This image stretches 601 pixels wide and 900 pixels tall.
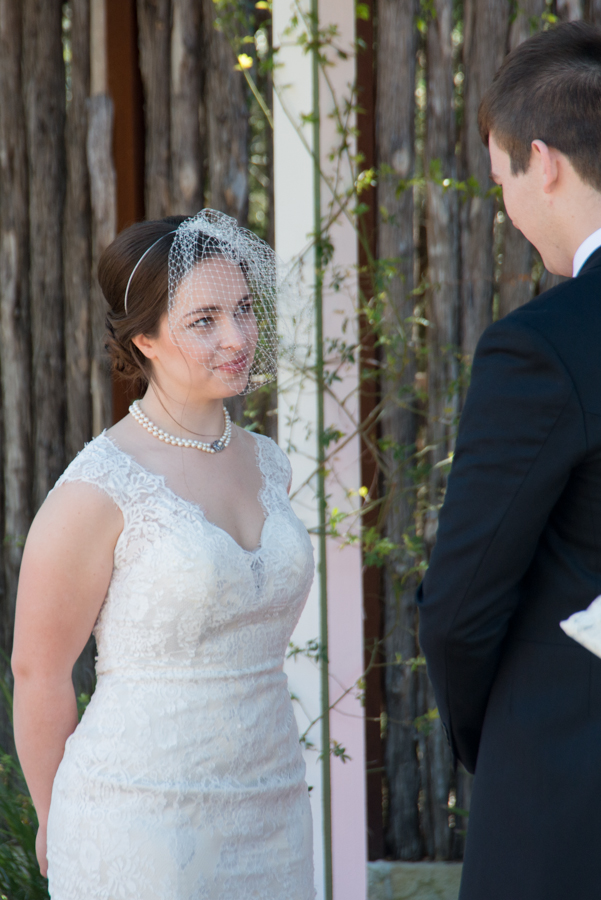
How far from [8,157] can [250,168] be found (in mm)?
1040

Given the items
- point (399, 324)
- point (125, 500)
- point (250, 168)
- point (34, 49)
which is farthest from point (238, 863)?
point (34, 49)

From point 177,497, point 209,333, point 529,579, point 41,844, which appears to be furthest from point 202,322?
point 41,844

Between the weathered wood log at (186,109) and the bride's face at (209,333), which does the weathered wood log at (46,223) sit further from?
the bride's face at (209,333)

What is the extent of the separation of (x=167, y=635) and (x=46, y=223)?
2374 mm

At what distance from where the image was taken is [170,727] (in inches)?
66.7

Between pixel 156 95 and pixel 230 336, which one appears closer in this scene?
pixel 230 336

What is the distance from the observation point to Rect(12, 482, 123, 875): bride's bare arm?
64.9 inches

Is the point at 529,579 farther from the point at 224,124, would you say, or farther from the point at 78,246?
the point at 78,246

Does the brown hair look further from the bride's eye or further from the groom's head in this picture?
the groom's head

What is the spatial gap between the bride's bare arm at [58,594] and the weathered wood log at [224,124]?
1957mm

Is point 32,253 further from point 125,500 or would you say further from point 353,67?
point 125,500

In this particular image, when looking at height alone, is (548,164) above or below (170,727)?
above

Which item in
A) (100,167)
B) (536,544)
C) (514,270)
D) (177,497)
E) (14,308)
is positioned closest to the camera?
(536,544)

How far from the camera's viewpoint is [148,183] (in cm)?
339
